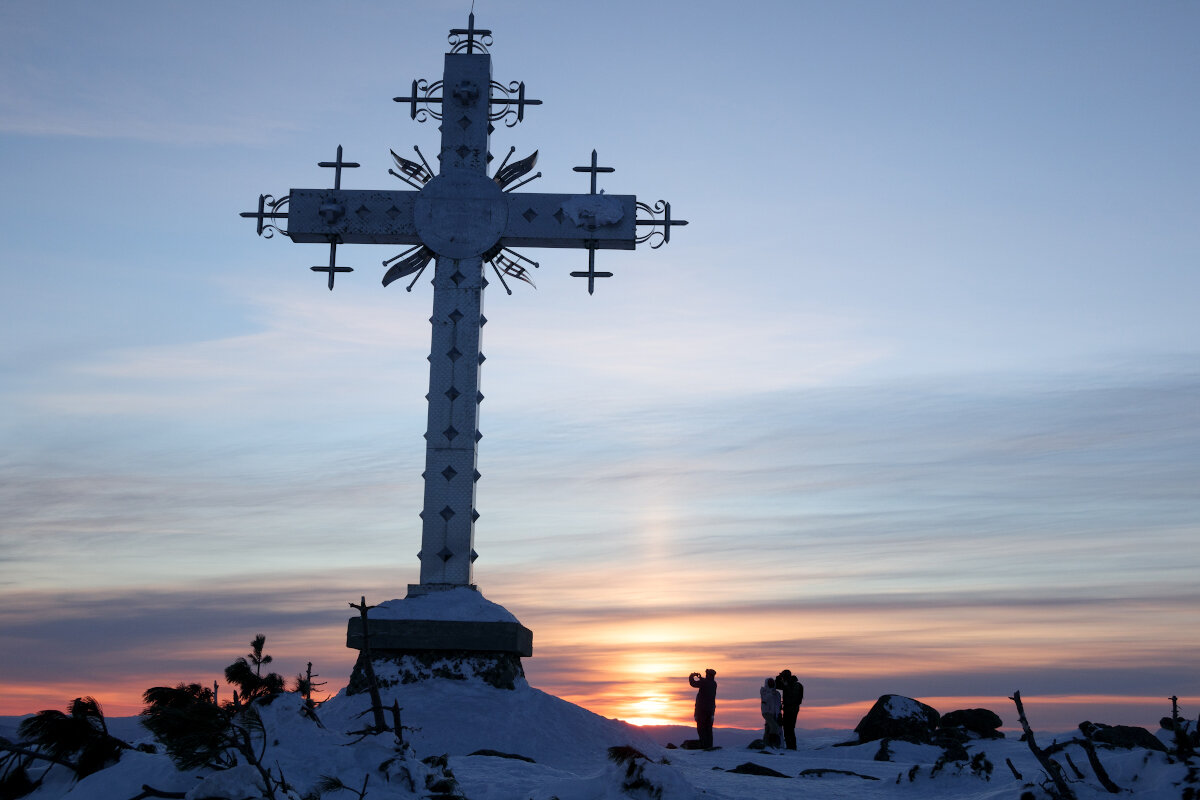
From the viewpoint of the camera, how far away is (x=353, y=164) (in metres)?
18.7

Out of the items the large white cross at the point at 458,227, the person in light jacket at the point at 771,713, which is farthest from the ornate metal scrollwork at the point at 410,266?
the person in light jacket at the point at 771,713

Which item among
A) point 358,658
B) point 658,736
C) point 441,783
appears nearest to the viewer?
point 441,783

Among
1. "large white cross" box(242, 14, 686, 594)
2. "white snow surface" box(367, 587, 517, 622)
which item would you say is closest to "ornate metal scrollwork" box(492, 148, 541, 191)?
"large white cross" box(242, 14, 686, 594)

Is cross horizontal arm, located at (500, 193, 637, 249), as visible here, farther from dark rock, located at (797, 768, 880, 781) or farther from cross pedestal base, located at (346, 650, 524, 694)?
dark rock, located at (797, 768, 880, 781)

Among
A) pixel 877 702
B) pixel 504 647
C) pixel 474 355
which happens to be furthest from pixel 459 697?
pixel 877 702

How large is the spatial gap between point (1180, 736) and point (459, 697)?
9330 millimetres

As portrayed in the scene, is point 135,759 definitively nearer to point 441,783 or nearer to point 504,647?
point 441,783

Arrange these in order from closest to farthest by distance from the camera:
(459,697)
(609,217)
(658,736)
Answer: (459,697), (609,217), (658,736)

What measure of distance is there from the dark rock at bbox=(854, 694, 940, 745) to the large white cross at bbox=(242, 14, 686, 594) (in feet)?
22.2

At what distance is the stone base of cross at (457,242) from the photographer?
16.2 m

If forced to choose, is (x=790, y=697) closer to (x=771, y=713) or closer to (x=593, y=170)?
(x=771, y=713)

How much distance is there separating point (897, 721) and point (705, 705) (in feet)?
10.0

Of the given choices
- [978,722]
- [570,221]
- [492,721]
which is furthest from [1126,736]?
[570,221]

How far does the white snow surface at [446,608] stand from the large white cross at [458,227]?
23.5 inches
